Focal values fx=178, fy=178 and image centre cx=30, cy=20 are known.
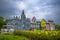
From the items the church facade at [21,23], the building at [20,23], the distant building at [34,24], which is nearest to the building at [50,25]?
the distant building at [34,24]

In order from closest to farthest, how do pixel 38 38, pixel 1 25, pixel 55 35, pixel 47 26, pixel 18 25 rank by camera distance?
pixel 55 35, pixel 38 38, pixel 47 26, pixel 18 25, pixel 1 25

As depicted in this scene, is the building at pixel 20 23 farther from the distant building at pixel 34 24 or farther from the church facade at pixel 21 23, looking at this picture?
the distant building at pixel 34 24

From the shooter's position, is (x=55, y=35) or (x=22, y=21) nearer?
(x=55, y=35)

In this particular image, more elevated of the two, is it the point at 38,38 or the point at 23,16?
the point at 23,16

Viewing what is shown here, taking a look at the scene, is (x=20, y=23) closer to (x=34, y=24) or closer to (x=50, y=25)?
(x=34, y=24)

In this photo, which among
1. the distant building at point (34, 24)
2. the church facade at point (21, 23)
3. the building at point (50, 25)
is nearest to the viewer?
the distant building at point (34, 24)

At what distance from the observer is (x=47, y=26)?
124 feet

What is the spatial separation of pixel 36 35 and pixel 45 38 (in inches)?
102

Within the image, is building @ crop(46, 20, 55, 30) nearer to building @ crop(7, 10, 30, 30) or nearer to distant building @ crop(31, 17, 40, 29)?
distant building @ crop(31, 17, 40, 29)

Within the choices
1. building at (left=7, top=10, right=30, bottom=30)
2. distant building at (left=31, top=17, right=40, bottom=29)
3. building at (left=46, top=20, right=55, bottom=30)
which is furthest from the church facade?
building at (left=46, top=20, right=55, bottom=30)

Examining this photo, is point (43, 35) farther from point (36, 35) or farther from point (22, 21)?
point (22, 21)

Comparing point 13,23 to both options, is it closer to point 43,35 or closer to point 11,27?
point 11,27

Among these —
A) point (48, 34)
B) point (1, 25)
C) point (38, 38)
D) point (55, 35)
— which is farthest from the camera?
point (1, 25)

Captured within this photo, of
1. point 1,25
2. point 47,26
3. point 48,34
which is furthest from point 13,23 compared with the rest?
point 48,34
